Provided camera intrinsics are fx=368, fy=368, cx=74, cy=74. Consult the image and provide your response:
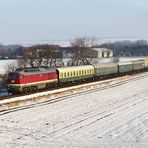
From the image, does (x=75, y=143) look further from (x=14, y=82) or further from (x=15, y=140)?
(x=14, y=82)

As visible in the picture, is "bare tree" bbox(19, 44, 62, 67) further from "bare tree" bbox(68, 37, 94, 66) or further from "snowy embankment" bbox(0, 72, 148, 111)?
"snowy embankment" bbox(0, 72, 148, 111)

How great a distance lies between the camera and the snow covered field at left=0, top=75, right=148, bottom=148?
20.1 m

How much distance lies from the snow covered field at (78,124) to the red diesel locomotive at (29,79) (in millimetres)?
4472

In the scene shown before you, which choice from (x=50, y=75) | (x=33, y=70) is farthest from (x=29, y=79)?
(x=50, y=75)

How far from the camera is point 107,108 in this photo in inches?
1256

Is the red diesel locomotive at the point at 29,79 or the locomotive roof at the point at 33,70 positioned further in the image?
the locomotive roof at the point at 33,70

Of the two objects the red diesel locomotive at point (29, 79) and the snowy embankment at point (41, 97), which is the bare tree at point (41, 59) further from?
the red diesel locomotive at point (29, 79)

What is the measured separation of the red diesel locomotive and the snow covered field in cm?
447

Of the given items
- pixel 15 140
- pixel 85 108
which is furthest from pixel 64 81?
pixel 15 140

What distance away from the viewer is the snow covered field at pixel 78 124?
20078mm

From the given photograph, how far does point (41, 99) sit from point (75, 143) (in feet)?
54.0

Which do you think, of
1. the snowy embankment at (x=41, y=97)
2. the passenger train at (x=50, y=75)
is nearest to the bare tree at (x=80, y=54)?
the passenger train at (x=50, y=75)

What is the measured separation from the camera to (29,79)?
38938 millimetres

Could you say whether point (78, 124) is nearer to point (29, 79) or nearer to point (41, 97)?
point (41, 97)
